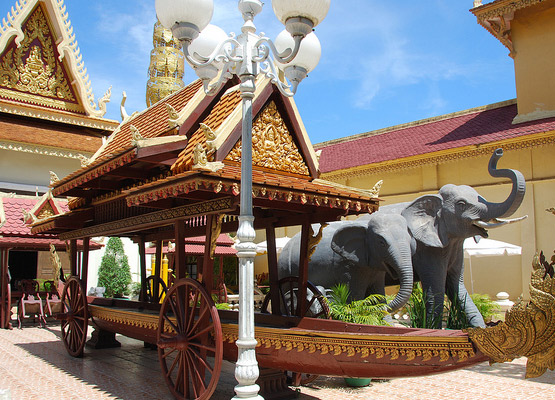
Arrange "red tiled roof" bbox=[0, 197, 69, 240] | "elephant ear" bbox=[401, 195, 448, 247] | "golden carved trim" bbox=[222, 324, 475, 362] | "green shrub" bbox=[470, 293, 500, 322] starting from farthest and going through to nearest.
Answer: "red tiled roof" bbox=[0, 197, 69, 240] → "green shrub" bbox=[470, 293, 500, 322] → "elephant ear" bbox=[401, 195, 448, 247] → "golden carved trim" bbox=[222, 324, 475, 362]

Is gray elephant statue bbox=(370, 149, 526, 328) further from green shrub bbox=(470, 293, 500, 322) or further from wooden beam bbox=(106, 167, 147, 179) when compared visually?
wooden beam bbox=(106, 167, 147, 179)

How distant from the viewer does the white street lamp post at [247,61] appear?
170 inches

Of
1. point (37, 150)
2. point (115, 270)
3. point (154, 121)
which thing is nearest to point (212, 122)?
point (154, 121)

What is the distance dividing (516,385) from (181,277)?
4341 millimetres

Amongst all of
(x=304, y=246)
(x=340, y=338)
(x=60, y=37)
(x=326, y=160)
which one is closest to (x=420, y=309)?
(x=304, y=246)

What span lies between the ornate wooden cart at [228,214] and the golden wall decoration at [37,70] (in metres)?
11.5

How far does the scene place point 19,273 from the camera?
21859mm

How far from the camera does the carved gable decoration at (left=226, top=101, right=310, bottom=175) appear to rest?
19.3ft

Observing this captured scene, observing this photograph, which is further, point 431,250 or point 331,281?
point 331,281

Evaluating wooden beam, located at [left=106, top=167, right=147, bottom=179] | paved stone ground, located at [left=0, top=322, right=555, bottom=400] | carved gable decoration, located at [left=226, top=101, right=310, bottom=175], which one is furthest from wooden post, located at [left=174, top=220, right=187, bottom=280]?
paved stone ground, located at [left=0, top=322, right=555, bottom=400]

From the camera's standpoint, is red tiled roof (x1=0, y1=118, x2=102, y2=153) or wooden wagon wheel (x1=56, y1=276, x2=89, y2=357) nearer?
wooden wagon wheel (x1=56, y1=276, x2=89, y2=357)

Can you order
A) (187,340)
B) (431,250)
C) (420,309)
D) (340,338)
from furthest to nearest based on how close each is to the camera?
(431,250)
(420,309)
(187,340)
(340,338)

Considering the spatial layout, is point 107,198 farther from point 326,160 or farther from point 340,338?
point 326,160

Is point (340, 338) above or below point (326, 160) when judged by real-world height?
below
